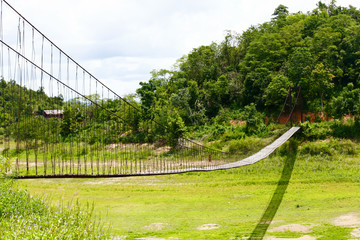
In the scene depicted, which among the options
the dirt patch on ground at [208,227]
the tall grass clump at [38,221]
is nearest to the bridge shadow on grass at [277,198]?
the dirt patch on ground at [208,227]

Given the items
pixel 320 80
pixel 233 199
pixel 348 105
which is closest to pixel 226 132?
pixel 320 80

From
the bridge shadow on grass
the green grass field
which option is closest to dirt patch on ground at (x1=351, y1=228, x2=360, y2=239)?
the green grass field

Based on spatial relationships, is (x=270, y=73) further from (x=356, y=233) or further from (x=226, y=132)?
(x=356, y=233)

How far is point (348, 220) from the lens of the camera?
34.2ft

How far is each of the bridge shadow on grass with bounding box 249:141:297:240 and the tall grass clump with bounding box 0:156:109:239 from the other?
4296 millimetres

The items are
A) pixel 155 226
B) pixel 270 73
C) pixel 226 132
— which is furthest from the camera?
pixel 270 73

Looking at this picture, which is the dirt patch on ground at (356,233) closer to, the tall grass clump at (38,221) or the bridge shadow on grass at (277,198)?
the bridge shadow on grass at (277,198)

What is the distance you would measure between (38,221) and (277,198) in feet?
31.1

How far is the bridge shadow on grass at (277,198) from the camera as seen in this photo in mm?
9723

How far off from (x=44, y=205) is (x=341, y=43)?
87.8 feet

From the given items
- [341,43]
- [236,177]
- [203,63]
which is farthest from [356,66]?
[236,177]

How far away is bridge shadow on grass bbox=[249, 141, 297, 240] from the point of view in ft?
31.9

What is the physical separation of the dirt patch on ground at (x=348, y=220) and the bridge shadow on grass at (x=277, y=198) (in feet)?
6.31

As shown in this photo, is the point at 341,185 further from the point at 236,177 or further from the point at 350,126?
the point at 350,126
